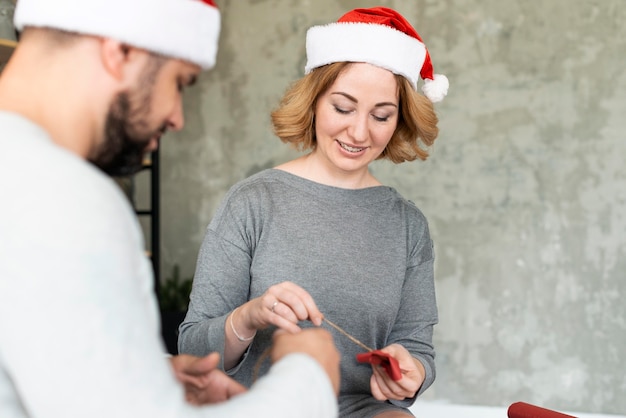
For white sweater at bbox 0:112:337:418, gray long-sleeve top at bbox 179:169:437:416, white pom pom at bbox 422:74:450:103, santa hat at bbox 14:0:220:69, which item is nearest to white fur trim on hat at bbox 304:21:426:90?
white pom pom at bbox 422:74:450:103

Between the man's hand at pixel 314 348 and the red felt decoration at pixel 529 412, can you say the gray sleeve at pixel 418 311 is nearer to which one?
the red felt decoration at pixel 529 412

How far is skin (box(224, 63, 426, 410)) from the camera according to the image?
1.84 metres

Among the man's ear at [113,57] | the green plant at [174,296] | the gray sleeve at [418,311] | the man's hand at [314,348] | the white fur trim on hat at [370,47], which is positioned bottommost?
the green plant at [174,296]

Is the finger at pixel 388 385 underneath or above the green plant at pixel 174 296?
above

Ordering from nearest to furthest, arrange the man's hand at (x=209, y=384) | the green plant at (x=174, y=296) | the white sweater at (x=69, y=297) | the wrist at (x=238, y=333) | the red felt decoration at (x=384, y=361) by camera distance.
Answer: the white sweater at (x=69, y=297), the man's hand at (x=209, y=384), the red felt decoration at (x=384, y=361), the wrist at (x=238, y=333), the green plant at (x=174, y=296)

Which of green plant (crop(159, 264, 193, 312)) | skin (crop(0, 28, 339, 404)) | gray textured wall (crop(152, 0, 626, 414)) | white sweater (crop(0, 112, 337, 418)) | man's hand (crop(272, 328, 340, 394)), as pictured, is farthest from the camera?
green plant (crop(159, 264, 193, 312))

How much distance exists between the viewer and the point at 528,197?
4.41 meters

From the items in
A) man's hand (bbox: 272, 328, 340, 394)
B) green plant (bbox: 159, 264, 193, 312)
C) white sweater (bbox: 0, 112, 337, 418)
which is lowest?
green plant (bbox: 159, 264, 193, 312)

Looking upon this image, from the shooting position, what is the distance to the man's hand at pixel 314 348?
3.58 ft

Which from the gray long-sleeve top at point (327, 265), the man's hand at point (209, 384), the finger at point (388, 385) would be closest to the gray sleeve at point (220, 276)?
the gray long-sleeve top at point (327, 265)

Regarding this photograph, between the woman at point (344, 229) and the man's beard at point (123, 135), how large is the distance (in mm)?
919

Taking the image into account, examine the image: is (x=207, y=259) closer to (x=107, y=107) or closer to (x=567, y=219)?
(x=107, y=107)

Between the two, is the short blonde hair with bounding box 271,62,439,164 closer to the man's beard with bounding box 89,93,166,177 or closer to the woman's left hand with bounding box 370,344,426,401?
the woman's left hand with bounding box 370,344,426,401

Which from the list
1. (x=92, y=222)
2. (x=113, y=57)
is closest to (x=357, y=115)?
(x=113, y=57)
